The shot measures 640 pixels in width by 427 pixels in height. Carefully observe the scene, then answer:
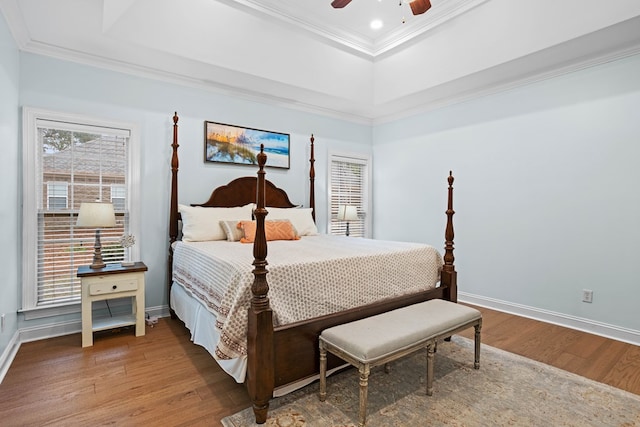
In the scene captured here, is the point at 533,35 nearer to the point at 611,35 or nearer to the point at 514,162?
the point at 611,35

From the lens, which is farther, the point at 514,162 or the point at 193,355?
the point at 514,162

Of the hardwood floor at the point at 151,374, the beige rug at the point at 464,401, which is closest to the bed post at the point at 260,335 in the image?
the beige rug at the point at 464,401

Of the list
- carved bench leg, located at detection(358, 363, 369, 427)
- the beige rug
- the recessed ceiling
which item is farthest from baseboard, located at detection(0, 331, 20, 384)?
the recessed ceiling

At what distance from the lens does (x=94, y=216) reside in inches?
112

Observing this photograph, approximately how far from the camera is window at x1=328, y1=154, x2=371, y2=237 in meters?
5.19

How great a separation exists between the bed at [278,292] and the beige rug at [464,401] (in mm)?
164

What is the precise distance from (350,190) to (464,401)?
3.71 m

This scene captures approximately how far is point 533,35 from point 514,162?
1.31 meters

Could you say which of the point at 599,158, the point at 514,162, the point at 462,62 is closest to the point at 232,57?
the point at 462,62

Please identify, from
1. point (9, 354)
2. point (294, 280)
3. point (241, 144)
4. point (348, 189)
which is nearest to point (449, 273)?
point (294, 280)

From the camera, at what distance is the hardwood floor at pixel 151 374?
1.95 metres

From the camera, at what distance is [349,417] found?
75.4 inches

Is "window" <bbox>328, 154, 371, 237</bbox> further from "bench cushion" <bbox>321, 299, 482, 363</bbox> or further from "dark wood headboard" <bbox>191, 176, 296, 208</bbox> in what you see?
"bench cushion" <bbox>321, 299, 482, 363</bbox>

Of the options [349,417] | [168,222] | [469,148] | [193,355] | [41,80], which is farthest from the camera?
[469,148]
